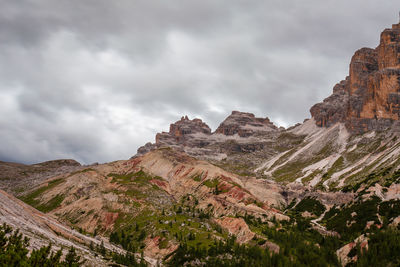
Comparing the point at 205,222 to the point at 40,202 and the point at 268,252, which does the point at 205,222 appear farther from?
the point at 40,202

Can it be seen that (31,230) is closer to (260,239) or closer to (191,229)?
(191,229)

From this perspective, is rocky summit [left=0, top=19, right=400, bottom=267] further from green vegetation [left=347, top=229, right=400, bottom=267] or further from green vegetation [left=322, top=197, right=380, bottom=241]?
green vegetation [left=322, top=197, right=380, bottom=241]

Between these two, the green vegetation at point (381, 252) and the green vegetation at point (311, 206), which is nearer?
the green vegetation at point (381, 252)

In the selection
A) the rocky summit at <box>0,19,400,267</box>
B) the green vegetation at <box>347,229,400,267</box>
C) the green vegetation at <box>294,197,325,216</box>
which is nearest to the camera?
the green vegetation at <box>347,229,400,267</box>

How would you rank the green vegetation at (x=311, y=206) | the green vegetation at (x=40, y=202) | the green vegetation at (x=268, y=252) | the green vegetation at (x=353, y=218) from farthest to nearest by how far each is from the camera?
the green vegetation at (x=40, y=202) < the green vegetation at (x=311, y=206) < the green vegetation at (x=353, y=218) < the green vegetation at (x=268, y=252)

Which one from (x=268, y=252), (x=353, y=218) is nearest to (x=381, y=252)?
(x=268, y=252)

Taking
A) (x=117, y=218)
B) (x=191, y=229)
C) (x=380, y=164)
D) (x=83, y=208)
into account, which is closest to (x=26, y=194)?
(x=83, y=208)

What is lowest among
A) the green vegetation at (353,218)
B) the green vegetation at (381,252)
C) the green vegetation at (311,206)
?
the green vegetation at (381,252)

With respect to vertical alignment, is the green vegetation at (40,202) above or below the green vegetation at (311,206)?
below

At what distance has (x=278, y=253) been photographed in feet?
290

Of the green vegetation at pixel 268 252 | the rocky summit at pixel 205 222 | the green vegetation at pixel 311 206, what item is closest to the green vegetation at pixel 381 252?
the rocky summit at pixel 205 222

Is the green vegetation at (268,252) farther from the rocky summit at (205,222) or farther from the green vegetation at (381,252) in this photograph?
the green vegetation at (381,252)

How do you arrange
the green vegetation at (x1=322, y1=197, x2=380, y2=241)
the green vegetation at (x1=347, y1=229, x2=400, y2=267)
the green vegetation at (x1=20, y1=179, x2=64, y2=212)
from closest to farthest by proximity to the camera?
1. the green vegetation at (x1=347, y1=229, x2=400, y2=267)
2. the green vegetation at (x1=322, y1=197, x2=380, y2=241)
3. the green vegetation at (x1=20, y1=179, x2=64, y2=212)

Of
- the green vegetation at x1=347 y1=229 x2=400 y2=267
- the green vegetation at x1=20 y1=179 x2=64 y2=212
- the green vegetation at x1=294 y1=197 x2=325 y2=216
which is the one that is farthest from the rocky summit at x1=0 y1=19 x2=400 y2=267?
the green vegetation at x1=20 y1=179 x2=64 y2=212
